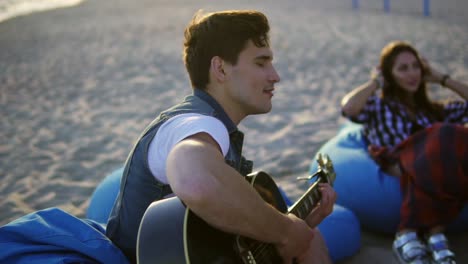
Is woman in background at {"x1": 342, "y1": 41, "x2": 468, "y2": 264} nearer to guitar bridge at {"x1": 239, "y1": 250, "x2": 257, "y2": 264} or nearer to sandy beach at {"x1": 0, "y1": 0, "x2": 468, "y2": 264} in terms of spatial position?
sandy beach at {"x1": 0, "y1": 0, "x2": 468, "y2": 264}

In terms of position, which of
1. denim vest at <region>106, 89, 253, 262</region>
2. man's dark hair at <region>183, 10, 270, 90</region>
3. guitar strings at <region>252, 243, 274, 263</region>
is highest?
man's dark hair at <region>183, 10, 270, 90</region>

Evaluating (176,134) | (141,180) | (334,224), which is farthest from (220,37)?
(334,224)

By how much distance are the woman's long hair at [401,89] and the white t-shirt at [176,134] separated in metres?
2.47

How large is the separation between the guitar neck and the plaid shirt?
1.42 meters

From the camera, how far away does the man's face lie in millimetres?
2158

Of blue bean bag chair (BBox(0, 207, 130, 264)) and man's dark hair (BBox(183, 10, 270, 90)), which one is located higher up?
man's dark hair (BBox(183, 10, 270, 90))

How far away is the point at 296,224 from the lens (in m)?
2.06

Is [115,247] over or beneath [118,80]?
over

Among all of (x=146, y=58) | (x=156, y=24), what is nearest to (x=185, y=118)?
(x=146, y=58)

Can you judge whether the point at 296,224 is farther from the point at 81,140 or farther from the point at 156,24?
the point at 156,24

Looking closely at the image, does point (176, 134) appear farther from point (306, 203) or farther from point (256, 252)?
point (306, 203)

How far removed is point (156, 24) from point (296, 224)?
487 inches

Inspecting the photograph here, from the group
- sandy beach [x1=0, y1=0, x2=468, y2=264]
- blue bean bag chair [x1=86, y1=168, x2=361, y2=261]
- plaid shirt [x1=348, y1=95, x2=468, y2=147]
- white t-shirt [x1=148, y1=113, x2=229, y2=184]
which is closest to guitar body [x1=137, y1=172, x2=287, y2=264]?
white t-shirt [x1=148, y1=113, x2=229, y2=184]

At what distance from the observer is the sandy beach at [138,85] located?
16.3ft
